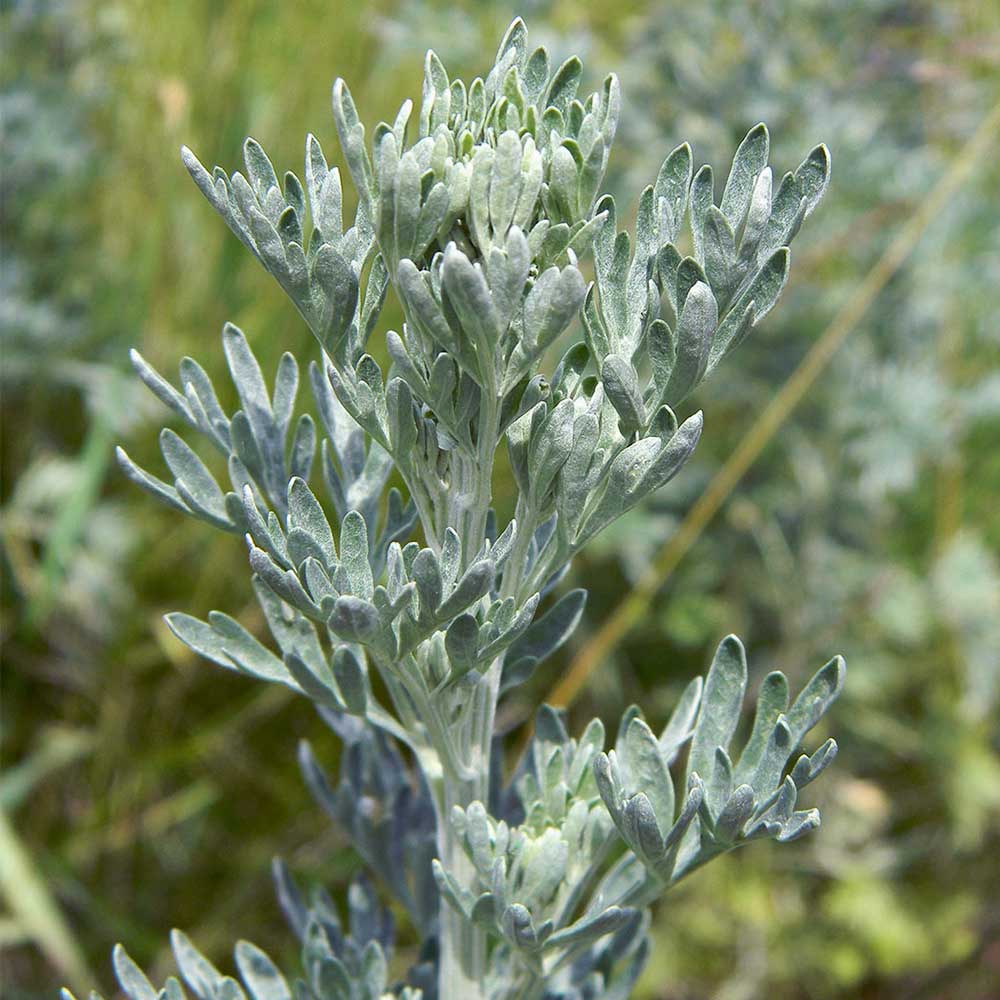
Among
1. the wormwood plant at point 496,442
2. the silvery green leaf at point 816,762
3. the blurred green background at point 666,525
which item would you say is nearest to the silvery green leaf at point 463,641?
the wormwood plant at point 496,442

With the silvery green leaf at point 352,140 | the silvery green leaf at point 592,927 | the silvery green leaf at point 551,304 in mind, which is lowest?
the silvery green leaf at point 592,927

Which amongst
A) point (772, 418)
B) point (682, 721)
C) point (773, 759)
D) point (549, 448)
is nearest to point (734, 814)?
point (773, 759)

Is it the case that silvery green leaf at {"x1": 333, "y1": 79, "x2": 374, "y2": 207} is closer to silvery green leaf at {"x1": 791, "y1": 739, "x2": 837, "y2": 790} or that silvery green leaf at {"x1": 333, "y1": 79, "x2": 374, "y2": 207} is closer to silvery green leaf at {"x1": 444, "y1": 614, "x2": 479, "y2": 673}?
silvery green leaf at {"x1": 444, "y1": 614, "x2": 479, "y2": 673}

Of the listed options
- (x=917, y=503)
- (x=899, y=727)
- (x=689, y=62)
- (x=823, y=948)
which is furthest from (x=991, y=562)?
(x=689, y=62)

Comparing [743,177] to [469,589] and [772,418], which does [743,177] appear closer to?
[469,589]

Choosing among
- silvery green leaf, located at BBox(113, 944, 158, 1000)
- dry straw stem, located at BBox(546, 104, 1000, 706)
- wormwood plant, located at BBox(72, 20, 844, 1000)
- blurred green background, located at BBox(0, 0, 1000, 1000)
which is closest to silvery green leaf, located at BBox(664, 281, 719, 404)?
wormwood plant, located at BBox(72, 20, 844, 1000)

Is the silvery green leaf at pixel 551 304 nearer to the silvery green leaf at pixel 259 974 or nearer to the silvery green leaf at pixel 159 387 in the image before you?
the silvery green leaf at pixel 159 387

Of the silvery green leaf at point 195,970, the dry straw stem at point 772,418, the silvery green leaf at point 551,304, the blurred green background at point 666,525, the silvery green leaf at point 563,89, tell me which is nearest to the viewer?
the silvery green leaf at point 551,304
